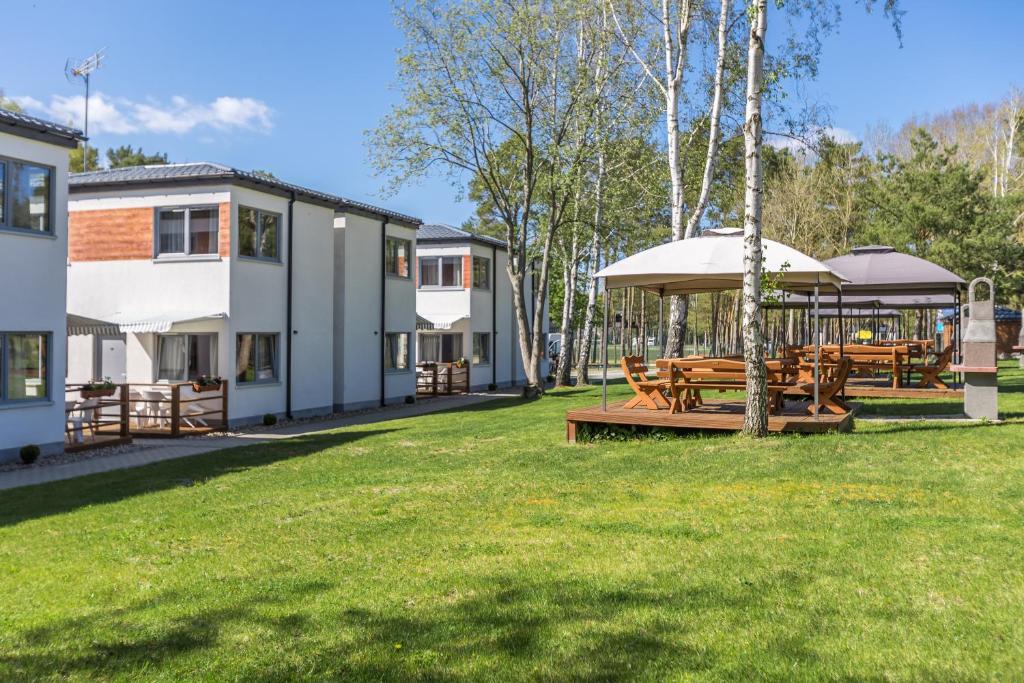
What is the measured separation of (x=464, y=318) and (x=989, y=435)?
2365 cm

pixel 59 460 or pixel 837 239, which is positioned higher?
pixel 837 239

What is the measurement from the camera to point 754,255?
37.6 ft

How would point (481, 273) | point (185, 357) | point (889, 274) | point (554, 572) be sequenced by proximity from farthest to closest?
point (481, 273) → point (185, 357) → point (889, 274) → point (554, 572)

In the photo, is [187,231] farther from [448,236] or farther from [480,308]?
[480,308]

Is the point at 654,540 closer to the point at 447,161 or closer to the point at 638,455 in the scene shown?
the point at 638,455

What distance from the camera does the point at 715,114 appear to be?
803 inches

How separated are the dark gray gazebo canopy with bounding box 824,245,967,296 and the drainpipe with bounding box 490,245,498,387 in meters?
17.7

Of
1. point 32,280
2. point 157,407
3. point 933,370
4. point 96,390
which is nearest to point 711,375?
point 933,370

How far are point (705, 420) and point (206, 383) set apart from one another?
11.5m

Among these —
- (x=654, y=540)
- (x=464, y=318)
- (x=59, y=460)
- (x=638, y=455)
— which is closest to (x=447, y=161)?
(x=464, y=318)

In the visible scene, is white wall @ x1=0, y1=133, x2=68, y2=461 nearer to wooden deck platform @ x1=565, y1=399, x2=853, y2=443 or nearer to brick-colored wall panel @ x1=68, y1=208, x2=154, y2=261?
brick-colored wall panel @ x1=68, y1=208, x2=154, y2=261

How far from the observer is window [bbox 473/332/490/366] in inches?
1348

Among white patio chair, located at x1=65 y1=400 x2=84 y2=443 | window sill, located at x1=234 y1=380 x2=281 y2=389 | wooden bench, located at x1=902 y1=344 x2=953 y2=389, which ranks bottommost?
white patio chair, located at x1=65 y1=400 x2=84 y2=443

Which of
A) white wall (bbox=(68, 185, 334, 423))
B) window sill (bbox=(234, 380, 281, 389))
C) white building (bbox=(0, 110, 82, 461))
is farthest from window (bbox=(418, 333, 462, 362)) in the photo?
white building (bbox=(0, 110, 82, 461))
